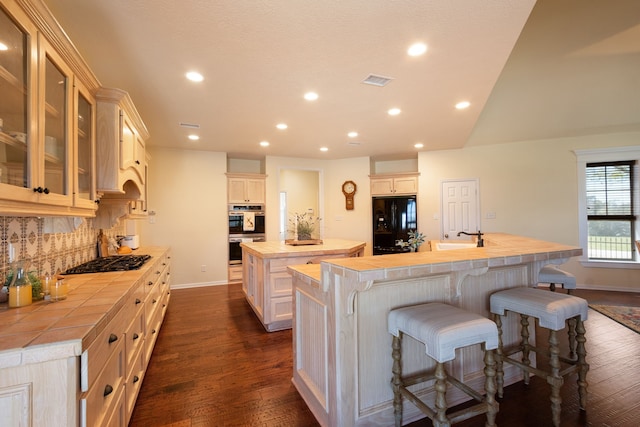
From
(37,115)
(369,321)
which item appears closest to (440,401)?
(369,321)

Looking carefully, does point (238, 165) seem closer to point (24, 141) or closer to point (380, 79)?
point (380, 79)

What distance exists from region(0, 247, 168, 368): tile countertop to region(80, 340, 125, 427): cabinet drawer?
211 millimetres

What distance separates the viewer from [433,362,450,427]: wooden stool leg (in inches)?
52.1

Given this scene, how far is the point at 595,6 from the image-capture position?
2.44 m

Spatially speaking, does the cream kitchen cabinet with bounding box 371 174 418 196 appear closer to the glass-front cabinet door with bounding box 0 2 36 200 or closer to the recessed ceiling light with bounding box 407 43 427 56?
the recessed ceiling light with bounding box 407 43 427 56

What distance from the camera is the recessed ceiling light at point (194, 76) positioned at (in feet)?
8.04

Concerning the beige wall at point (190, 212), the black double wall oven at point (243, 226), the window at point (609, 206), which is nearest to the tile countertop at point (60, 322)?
the beige wall at point (190, 212)

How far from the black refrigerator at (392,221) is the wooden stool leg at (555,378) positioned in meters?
4.03

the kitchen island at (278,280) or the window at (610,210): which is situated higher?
the window at (610,210)

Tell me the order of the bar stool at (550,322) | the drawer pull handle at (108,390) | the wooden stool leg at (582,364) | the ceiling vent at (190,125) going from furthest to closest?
the ceiling vent at (190,125)
the wooden stool leg at (582,364)
the bar stool at (550,322)
the drawer pull handle at (108,390)

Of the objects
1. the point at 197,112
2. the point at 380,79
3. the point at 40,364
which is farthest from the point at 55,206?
the point at 380,79

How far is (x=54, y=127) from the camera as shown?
145cm

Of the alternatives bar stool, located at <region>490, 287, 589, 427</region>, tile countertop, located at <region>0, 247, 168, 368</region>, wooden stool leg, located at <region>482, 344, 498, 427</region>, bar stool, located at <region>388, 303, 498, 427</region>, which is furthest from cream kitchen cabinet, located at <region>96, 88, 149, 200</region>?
bar stool, located at <region>490, 287, 589, 427</region>

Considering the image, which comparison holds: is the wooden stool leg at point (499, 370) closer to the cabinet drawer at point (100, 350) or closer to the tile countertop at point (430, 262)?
the tile countertop at point (430, 262)
